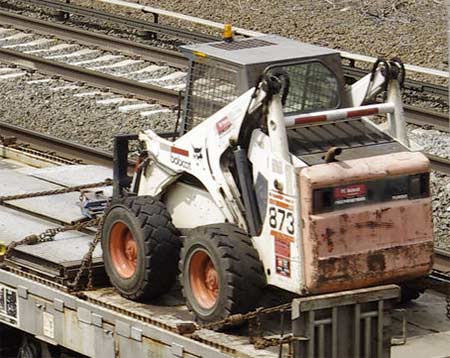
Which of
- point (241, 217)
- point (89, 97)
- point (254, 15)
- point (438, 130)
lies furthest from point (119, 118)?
point (241, 217)

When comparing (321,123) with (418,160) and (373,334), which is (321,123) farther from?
(373,334)

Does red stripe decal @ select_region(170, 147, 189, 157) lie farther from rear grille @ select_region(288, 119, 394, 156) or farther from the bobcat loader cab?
rear grille @ select_region(288, 119, 394, 156)

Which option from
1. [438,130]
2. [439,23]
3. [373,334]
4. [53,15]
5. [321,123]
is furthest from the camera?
[53,15]

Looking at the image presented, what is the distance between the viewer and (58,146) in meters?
17.4

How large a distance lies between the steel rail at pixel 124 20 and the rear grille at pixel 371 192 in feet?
41.0

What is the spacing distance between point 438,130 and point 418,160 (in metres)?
8.00

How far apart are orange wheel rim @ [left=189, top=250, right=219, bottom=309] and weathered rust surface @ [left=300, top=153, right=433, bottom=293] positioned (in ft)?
2.38

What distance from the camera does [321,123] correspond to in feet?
33.3

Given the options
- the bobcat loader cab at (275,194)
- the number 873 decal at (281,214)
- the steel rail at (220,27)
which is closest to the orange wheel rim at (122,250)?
the bobcat loader cab at (275,194)

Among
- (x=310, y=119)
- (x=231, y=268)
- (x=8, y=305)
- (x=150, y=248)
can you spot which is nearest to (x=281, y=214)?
(x=231, y=268)

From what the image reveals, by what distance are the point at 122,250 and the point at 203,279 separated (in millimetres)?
848

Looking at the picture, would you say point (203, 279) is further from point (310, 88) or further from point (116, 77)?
point (116, 77)

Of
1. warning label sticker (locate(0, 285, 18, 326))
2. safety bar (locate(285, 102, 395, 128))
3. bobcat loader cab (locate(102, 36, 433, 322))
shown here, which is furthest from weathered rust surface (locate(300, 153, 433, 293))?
warning label sticker (locate(0, 285, 18, 326))

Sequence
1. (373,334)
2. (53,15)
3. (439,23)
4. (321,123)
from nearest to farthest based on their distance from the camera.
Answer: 1. (373,334)
2. (321,123)
3. (439,23)
4. (53,15)
